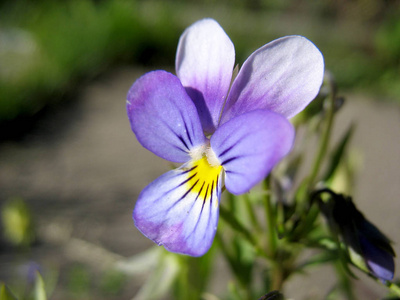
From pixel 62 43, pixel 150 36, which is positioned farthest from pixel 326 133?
pixel 150 36

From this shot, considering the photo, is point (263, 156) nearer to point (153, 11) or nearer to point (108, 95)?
point (108, 95)

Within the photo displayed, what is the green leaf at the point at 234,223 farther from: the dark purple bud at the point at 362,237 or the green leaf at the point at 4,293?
the green leaf at the point at 4,293

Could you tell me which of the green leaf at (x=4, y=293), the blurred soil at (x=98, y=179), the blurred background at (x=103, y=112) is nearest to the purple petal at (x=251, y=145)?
the green leaf at (x=4, y=293)

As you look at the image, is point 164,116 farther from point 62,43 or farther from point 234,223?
point 62,43

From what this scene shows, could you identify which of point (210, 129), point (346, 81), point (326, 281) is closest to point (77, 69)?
point (346, 81)

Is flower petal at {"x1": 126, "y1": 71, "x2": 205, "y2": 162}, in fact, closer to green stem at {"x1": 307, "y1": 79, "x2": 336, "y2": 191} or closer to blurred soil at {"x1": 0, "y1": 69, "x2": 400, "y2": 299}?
green stem at {"x1": 307, "y1": 79, "x2": 336, "y2": 191}
